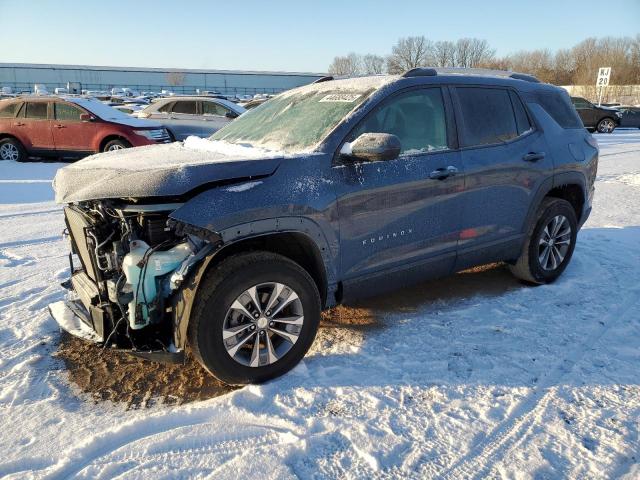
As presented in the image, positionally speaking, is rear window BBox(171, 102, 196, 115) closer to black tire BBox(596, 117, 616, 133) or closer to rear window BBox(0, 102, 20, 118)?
rear window BBox(0, 102, 20, 118)

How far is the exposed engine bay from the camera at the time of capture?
2.89 m

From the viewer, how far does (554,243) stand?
4.77m

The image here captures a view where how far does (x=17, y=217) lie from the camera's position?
7.07 meters

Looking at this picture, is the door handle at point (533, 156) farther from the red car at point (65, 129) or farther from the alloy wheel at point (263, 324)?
the red car at point (65, 129)

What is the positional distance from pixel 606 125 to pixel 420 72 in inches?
931

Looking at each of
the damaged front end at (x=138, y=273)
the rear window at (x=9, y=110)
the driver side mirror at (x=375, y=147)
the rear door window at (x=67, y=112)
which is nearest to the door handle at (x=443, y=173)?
the driver side mirror at (x=375, y=147)

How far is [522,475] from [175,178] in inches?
90.4

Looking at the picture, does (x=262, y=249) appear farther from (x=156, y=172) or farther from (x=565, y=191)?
(x=565, y=191)

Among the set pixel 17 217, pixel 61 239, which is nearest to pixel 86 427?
pixel 61 239

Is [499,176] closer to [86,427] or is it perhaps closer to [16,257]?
[86,427]

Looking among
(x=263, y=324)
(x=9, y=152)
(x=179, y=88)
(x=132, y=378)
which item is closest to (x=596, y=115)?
(x=9, y=152)

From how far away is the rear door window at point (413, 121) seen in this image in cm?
356

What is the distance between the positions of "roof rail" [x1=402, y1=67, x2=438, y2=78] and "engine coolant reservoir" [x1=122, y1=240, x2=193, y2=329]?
2.04 m

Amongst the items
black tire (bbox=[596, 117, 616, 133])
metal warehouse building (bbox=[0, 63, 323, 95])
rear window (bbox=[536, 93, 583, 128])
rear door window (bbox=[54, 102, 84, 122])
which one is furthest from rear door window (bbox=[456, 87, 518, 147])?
metal warehouse building (bbox=[0, 63, 323, 95])
